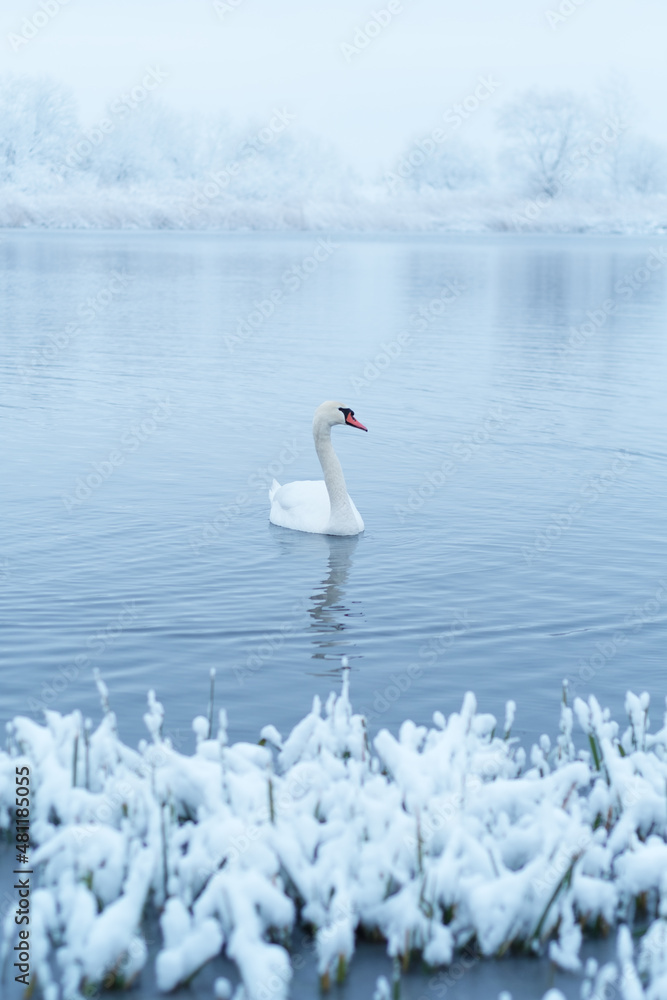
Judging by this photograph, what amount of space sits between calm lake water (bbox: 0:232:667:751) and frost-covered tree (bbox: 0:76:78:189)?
81.8 metres

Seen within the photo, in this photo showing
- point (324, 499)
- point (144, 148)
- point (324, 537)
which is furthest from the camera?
point (144, 148)

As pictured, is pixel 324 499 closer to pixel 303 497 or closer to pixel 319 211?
pixel 303 497

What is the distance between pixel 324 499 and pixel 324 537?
1.36 ft

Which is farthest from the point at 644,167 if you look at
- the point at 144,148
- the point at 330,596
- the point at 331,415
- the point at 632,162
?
the point at 330,596

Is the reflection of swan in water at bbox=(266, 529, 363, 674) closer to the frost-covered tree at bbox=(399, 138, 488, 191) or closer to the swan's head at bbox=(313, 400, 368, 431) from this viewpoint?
the swan's head at bbox=(313, 400, 368, 431)

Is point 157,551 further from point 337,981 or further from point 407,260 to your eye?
point 407,260

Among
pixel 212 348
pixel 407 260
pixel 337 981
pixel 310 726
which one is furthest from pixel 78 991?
pixel 407 260

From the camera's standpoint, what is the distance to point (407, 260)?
5988 centimetres

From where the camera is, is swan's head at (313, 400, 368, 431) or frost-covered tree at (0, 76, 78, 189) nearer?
swan's head at (313, 400, 368, 431)

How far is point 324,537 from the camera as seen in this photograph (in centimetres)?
1297

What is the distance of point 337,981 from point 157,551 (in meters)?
6.92

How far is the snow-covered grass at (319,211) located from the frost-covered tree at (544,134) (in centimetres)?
264

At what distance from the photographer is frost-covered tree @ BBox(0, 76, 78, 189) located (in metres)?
109

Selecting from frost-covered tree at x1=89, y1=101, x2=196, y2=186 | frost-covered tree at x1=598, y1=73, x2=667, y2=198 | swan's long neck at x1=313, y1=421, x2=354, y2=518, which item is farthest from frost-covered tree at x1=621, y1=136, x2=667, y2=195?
swan's long neck at x1=313, y1=421, x2=354, y2=518
